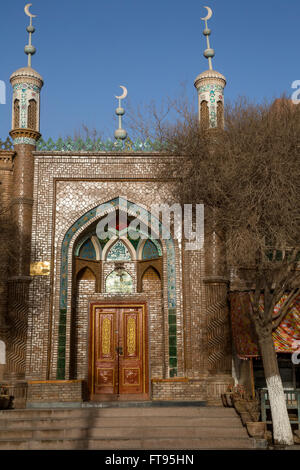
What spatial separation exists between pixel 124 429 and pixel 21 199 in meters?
6.17

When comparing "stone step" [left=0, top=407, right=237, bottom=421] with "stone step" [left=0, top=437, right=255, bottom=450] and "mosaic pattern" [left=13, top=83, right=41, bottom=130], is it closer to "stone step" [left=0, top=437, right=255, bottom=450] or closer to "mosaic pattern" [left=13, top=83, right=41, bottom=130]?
"stone step" [left=0, top=437, right=255, bottom=450]

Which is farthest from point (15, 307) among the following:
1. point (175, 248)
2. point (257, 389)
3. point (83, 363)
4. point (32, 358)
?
point (257, 389)

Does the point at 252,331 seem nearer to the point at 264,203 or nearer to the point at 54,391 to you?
the point at 264,203

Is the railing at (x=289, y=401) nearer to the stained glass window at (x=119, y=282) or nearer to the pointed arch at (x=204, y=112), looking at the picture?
the stained glass window at (x=119, y=282)

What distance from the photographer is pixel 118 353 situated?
13.7 m

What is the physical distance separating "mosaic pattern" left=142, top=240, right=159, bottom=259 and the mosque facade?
41mm

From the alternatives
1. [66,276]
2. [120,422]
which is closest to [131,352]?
[66,276]

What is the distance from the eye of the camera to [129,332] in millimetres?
13812

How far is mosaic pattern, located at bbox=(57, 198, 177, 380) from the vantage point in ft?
41.6


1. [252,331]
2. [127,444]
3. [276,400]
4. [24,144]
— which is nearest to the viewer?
[127,444]
